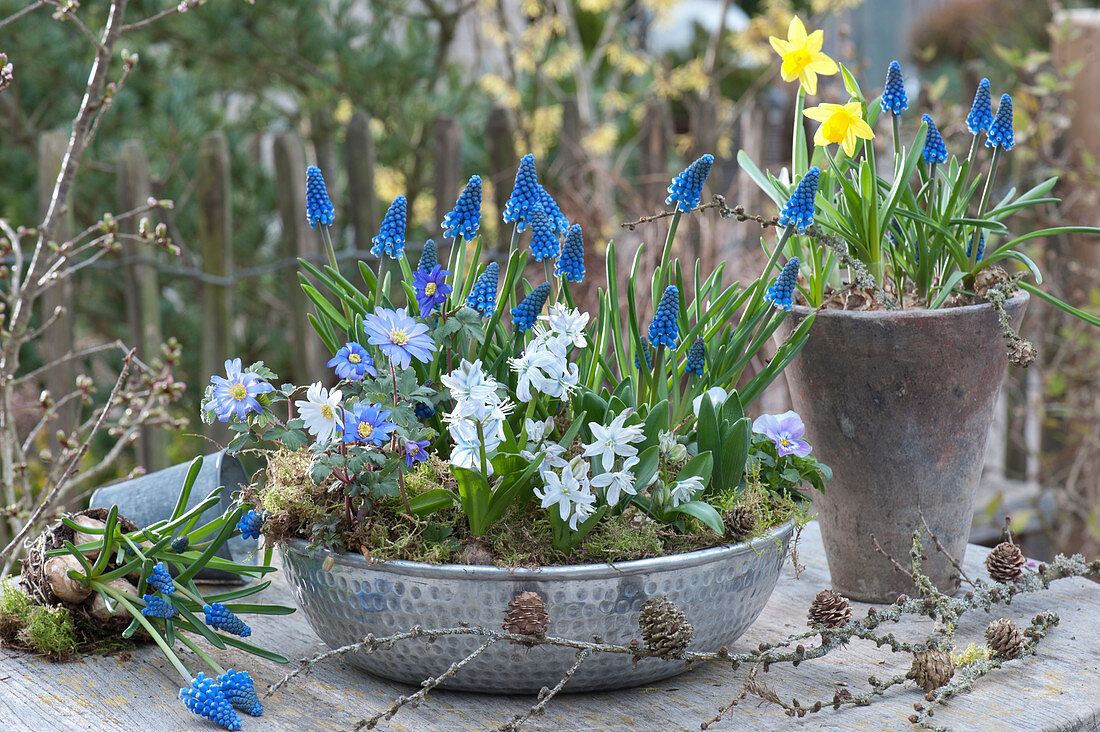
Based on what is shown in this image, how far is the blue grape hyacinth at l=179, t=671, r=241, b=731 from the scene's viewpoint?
2.94ft

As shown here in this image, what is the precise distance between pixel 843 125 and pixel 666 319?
0.33 metres

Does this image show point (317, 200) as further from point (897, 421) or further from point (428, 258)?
point (897, 421)

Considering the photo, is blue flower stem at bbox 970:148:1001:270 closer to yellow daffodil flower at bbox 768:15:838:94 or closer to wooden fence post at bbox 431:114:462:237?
yellow daffodil flower at bbox 768:15:838:94

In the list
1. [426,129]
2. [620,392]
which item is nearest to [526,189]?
[620,392]

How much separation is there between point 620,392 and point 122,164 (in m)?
1.78

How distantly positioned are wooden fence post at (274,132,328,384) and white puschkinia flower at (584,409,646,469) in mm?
1778

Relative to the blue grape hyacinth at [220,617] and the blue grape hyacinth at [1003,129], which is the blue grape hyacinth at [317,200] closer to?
the blue grape hyacinth at [220,617]

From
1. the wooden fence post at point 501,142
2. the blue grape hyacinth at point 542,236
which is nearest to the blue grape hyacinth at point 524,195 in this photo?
the blue grape hyacinth at point 542,236

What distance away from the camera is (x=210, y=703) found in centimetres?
90

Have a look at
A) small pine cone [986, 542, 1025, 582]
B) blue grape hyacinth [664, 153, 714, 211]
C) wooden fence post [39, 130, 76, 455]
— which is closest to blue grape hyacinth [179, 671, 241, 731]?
blue grape hyacinth [664, 153, 714, 211]

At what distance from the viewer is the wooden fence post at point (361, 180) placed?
274 cm

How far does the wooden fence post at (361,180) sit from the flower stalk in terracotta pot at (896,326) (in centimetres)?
167

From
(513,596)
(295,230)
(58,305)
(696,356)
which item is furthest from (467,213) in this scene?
(295,230)

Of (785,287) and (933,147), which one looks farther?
(933,147)
